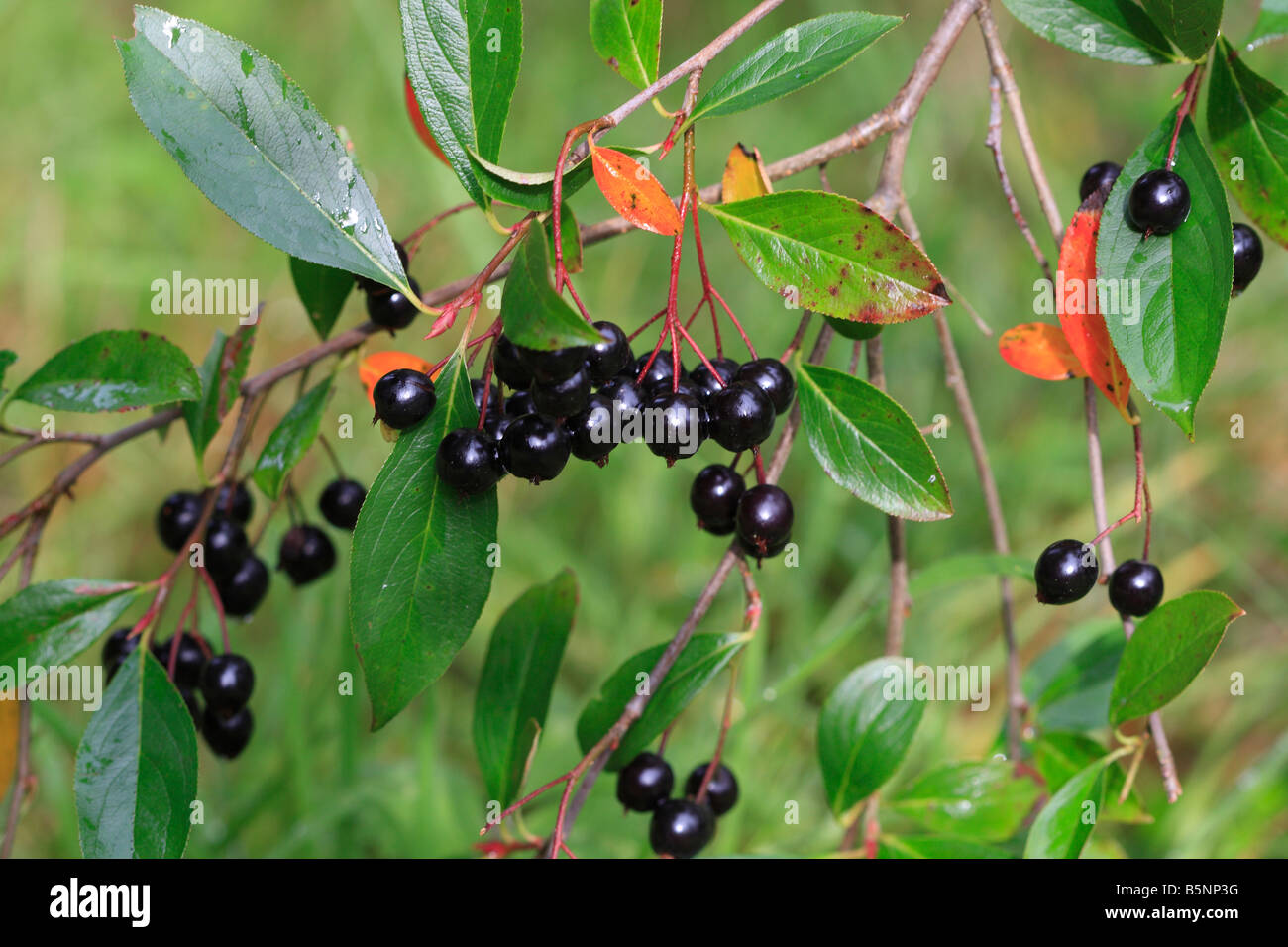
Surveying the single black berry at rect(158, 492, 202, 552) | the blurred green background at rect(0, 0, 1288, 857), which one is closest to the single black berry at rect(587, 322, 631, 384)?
the single black berry at rect(158, 492, 202, 552)

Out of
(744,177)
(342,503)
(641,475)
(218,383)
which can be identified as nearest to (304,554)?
(342,503)

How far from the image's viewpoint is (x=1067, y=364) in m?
1.08

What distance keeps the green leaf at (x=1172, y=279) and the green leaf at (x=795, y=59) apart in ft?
0.94

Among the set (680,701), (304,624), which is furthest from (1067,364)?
(304,624)

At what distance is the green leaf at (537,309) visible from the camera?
0.69 metres

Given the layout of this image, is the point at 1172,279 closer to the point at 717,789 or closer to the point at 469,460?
the point at 469,460

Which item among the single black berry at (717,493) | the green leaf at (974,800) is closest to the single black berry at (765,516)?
the single black berry at (717,493)

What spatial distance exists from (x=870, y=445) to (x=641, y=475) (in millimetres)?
1870

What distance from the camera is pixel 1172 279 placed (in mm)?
957

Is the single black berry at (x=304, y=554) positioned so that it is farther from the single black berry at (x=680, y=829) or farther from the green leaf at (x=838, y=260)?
the green leaf at (x=838, y=260)

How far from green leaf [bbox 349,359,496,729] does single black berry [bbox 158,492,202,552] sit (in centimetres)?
51
